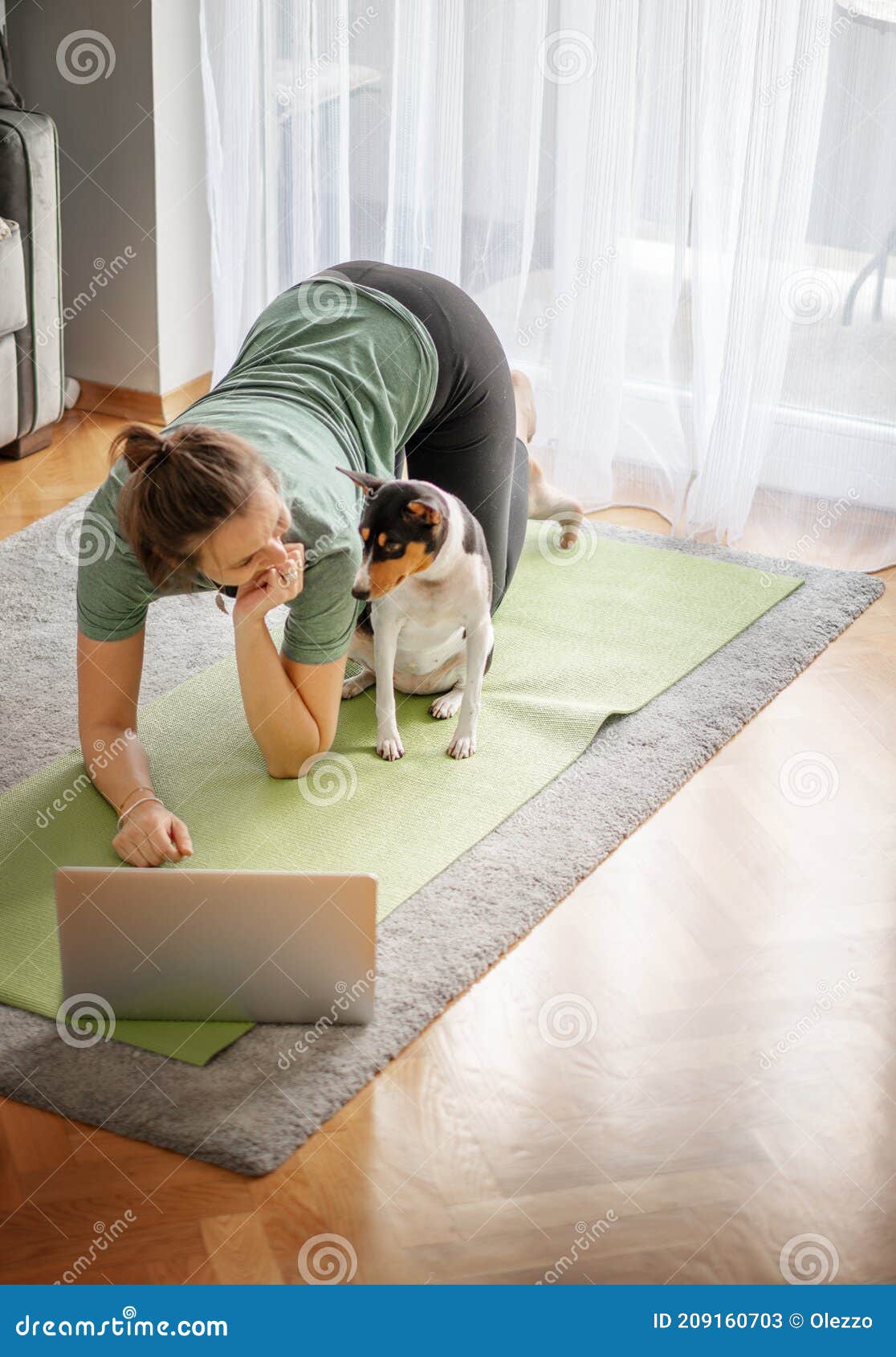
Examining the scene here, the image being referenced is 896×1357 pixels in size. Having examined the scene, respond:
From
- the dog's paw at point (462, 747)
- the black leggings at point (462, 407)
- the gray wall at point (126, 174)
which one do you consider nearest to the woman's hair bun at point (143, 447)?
the black leggings at point (462, 407)

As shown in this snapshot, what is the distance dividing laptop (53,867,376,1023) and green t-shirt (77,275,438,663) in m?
0.41

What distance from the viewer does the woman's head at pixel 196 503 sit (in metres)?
1.65

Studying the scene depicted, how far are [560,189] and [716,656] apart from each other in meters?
1.12

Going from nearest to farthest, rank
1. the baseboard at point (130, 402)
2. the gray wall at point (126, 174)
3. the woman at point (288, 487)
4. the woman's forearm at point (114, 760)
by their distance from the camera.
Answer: the woman at point (288, 487)
the woman's forearm at point (114, 760)
the gray wall at point (126, 174)
the baseboard at point (130, 402)

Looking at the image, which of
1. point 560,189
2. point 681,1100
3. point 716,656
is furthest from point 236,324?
point 681,1100

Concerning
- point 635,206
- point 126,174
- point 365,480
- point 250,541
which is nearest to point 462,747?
point 365,480

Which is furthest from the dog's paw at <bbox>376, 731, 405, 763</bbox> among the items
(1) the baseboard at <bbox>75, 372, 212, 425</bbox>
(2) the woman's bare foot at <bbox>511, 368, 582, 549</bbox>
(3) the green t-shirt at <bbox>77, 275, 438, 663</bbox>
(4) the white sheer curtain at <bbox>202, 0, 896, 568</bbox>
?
(1) the baseboard at <bbox>75, 372, 212, 425</bbox>

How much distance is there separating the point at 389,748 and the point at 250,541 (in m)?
0.60

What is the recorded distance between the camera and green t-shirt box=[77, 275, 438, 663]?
1847 millimetres

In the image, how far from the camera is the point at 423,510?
192 cm

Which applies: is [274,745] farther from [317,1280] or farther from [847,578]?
[847,578]

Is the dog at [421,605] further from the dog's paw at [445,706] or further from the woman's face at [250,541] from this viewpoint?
the woman's face at [250,541]

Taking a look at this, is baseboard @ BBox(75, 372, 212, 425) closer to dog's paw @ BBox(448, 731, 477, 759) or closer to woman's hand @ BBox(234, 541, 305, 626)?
dog's paw @ BBox(448, 731, 477, 759)

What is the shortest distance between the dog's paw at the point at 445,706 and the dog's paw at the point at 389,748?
5.7 inches
